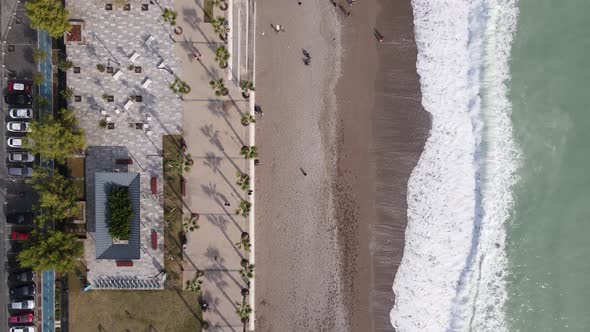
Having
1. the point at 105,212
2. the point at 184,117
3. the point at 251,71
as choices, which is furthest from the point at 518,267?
the point at 105,212

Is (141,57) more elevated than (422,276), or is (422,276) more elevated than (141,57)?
(141,57)

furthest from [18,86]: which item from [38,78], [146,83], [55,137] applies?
[146,83]

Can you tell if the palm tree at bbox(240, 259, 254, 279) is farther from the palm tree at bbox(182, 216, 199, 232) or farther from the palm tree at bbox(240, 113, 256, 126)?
the palm tree at bbox(240, 113, 256, 126)

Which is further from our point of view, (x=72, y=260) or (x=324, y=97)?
(x=324, y=97)

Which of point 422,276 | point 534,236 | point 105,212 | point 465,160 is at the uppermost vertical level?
point 465,160

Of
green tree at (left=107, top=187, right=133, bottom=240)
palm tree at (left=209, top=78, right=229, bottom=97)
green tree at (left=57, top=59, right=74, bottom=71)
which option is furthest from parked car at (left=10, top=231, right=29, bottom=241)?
palm tree at (left=209, top=78, right=229, bottom=97)

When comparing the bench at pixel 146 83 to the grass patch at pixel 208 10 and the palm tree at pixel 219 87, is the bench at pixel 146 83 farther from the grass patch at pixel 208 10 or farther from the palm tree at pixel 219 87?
the grass patch at pixel 208 10

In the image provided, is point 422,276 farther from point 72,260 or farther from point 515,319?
point 72,260

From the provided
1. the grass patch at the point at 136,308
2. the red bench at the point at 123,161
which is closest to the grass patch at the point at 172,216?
the grass patch at the point at 136,308
